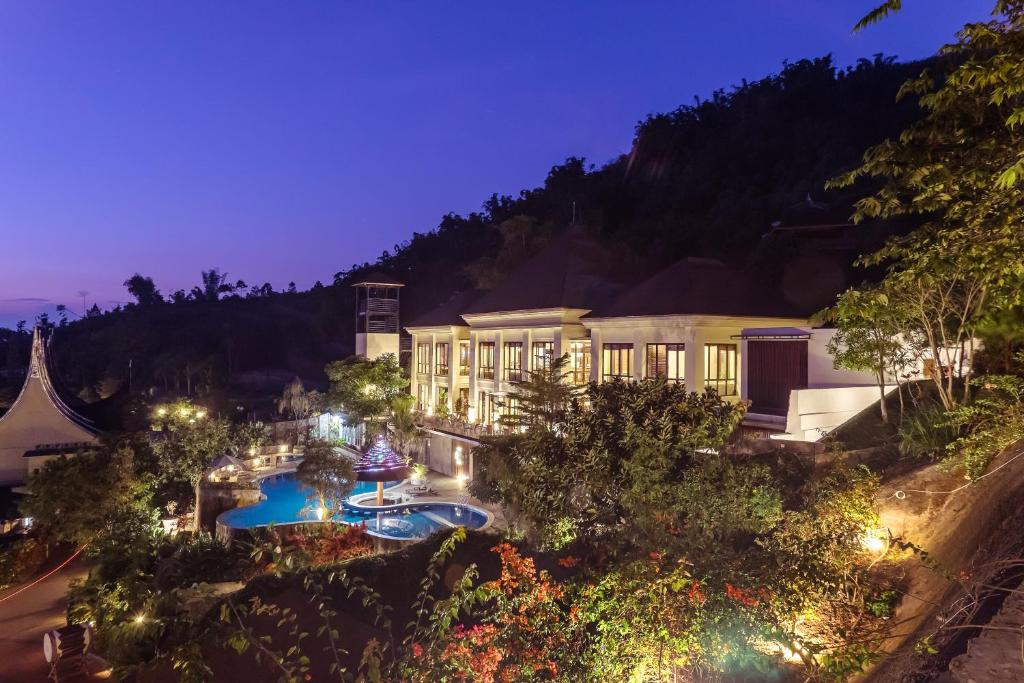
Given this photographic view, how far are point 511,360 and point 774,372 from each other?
10.9m

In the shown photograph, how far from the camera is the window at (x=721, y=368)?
66.0 ft

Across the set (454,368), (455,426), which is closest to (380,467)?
(455,426)

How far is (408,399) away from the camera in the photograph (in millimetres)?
30812

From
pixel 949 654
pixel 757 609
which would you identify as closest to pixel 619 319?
pixel 757 609

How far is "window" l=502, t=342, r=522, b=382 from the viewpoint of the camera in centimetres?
2639

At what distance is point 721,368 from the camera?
20.4 meters

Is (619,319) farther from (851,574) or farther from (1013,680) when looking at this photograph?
(1013,680)

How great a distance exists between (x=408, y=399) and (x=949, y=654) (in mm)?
27073

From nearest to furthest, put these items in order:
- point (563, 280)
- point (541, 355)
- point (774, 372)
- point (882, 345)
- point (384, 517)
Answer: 1. point (882, 345)
2. point (774, 372)
3. point (384, 517)
4. point (541, 355)
5. point (563, 280)

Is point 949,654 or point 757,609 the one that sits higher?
point 949,654

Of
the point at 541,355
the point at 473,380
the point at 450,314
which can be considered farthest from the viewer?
the point at 450,314

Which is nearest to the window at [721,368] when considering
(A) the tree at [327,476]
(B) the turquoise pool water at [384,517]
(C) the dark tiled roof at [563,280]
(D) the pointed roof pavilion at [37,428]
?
(C) the dark tiled roof at [563,280]

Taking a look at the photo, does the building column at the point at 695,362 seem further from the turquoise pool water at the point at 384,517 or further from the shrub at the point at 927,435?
the shrub at the point at 927,435

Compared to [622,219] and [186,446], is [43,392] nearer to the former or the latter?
[186,446]
